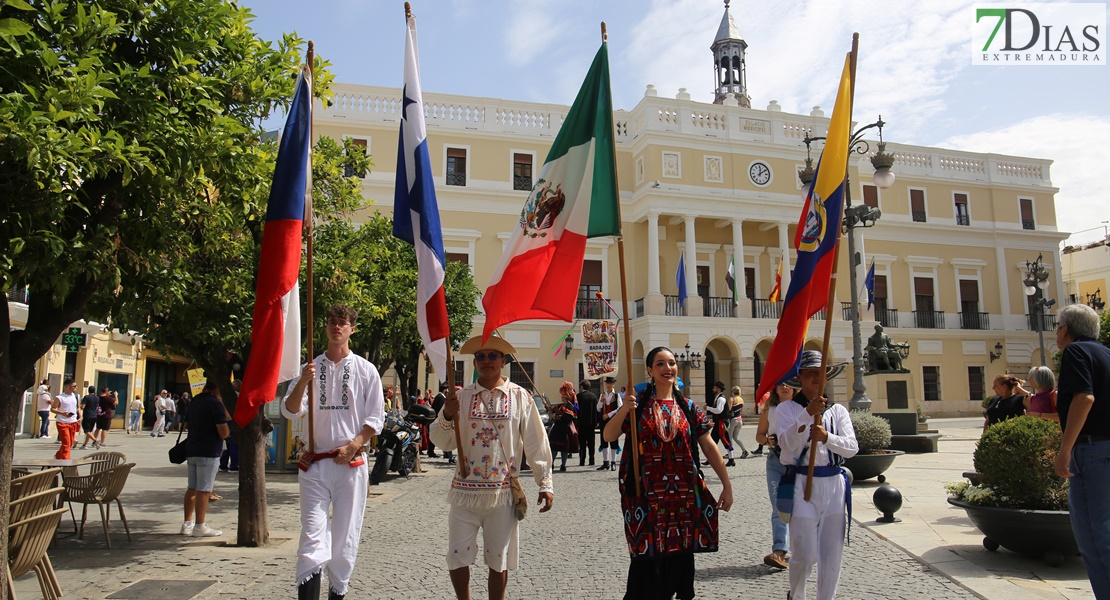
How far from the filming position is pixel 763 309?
1260 inches

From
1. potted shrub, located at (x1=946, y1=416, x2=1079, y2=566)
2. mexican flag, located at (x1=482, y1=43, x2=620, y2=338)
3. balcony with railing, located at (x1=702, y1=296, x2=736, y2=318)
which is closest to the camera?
mexican flag, located at (x1=482, y1=43, x2=620, y2=338)

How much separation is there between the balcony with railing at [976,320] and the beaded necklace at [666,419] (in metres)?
36.6

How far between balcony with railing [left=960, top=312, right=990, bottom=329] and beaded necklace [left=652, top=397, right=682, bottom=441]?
1442 inches

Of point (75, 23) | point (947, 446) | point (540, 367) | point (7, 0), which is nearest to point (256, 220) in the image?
point (75, 23)

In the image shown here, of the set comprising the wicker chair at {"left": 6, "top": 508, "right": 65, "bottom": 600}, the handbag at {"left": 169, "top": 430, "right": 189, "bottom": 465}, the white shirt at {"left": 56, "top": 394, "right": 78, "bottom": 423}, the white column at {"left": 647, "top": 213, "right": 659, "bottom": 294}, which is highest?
the white column at {"left": 647, "top": 213, "right": 659, "bottom": 294}

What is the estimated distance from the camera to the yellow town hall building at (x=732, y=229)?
29.6 meters

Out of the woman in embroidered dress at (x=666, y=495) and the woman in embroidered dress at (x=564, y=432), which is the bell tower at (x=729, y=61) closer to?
the woman in embroidered dress at (x=564, y=432)

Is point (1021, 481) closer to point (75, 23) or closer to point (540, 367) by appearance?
point (75, 23)

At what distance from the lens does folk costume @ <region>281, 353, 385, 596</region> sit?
180 inches

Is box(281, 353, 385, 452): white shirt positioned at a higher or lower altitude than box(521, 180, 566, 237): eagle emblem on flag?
lower

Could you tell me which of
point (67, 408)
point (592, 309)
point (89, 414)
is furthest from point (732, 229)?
point (67, 408)

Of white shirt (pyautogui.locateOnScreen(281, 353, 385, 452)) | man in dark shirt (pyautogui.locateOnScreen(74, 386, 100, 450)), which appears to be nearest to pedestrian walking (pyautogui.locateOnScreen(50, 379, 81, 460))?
man in dark shirt (pyautogui.locateOnScreen(74, 386, 100, 450))

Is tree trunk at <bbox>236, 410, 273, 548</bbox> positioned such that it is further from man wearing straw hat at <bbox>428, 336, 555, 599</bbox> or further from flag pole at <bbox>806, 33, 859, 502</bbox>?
flag pole at <bbox>806, 33, 859, 502</bbox>

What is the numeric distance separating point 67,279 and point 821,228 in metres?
4.72
